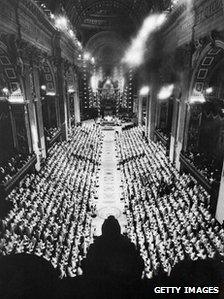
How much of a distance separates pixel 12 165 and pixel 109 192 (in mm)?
6290

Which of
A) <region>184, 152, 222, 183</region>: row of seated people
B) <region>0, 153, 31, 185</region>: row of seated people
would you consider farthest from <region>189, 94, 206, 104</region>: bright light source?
<region>0, 153, 31, 185</region>: row of seated people

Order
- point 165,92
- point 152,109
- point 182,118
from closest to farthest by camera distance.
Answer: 1. point 182,118
2. point 165,92
3. point 152,109

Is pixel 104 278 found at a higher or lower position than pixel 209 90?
lower

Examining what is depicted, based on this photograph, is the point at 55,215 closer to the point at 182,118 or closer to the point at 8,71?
the point at 8,71

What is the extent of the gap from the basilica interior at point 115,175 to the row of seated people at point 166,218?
6 centimetres

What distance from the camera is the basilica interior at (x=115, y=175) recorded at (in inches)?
92.2

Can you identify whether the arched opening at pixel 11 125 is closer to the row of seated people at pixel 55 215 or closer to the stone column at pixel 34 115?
the stone column at pixel 34 115

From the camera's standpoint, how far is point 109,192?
17109 millimetres

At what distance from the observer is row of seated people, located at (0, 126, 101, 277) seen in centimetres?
1009

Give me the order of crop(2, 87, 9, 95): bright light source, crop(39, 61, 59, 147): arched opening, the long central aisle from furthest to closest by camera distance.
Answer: crop(39, 61, 59, 147): arched opening → crop(2, 87, 9, 95): bright light source → the long central aisle

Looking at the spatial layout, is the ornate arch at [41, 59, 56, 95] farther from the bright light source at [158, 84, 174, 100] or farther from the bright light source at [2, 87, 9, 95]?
the bright light source at [158, 84, 174, 100]

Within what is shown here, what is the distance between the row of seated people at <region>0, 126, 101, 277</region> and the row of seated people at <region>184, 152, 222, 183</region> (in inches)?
254

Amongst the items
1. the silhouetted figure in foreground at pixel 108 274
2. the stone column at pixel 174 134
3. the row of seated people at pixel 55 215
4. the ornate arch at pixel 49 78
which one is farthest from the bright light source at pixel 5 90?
the silhouetted figure in foreground at pixel 108 274

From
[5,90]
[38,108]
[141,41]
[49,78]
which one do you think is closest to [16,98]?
[5,90]
